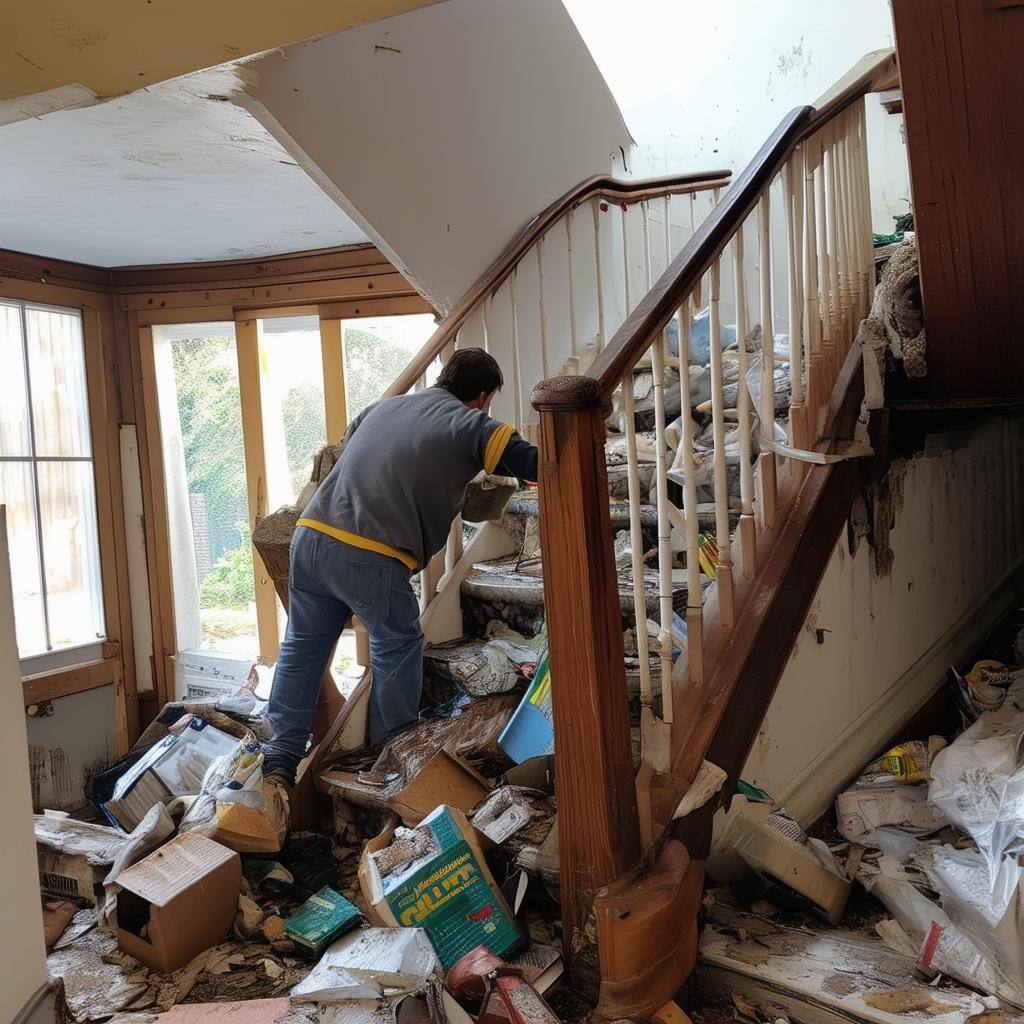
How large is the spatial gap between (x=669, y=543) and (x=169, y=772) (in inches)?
72.7

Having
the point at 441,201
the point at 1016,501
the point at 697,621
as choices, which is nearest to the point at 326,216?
the point at 441,201

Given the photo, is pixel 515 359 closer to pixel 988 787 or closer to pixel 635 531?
pixel 635 531

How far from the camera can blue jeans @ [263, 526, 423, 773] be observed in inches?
89.7

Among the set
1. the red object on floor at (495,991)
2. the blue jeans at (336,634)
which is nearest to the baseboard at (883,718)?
the red object on floor at (495,991)

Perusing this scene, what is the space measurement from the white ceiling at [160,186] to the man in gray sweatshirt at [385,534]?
0.89m

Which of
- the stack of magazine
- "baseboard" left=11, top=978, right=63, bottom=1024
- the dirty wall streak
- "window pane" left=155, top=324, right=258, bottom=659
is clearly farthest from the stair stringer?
the dirty wall streak

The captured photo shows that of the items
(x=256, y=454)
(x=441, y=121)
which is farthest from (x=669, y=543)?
(x=256, y=454)

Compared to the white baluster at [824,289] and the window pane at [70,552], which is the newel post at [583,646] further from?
the window pane at [70,552]

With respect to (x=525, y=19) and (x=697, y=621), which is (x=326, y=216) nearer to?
(x=525, y=19)

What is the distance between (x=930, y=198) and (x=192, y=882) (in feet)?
7.46

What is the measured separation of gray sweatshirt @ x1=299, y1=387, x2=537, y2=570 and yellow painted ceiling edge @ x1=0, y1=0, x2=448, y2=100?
92 cm

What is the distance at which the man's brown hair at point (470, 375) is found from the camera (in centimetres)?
243

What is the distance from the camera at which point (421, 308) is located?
12.1 ft

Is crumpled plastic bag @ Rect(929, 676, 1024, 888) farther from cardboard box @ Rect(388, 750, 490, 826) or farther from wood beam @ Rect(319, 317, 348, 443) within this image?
wood beam @ Rect(319, 317, 348, 443)
